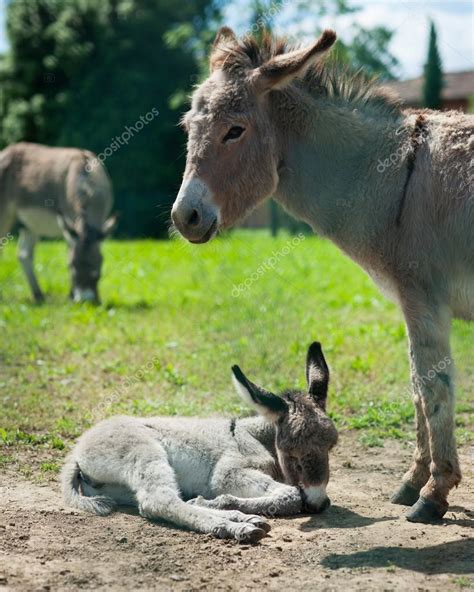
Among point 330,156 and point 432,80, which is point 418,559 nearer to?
point 330,156

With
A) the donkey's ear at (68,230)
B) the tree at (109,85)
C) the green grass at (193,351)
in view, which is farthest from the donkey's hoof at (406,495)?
the tree at (109,85)

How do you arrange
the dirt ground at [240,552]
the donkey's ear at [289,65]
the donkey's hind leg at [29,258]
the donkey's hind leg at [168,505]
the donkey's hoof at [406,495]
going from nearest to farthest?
the dirt ground at [240,552] → the donkey's hind leg at [168,505] → the donkey's ear at [289,65] → the donkey's hoof at [406,495] → the donkey's hind leg at [29,258]

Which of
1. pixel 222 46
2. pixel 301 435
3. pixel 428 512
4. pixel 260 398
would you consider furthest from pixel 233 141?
Result: pixel 428 512

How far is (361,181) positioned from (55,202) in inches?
431

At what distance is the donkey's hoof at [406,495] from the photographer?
17.5 ft

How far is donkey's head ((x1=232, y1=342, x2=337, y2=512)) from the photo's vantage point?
5.03 metres

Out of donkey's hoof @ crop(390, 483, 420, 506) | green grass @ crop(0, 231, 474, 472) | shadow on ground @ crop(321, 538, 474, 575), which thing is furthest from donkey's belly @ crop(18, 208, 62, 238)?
shadow on ground @ crop(321, 538, 474, 575)

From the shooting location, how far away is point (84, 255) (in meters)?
13.8

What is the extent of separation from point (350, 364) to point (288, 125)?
4203 mm

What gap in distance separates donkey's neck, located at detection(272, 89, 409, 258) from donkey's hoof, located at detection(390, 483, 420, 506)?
151 centimetres

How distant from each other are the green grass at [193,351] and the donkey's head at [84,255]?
0.41 meters

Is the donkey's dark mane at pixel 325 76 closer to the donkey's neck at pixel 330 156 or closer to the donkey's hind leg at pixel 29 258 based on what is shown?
the donkey's neck at pixel 330 156

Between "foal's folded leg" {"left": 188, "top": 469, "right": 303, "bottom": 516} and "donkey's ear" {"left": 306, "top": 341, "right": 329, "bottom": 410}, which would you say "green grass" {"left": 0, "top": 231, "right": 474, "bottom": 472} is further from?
"foal's folded leg" {"left": 188, "top": 469, "right": 303, "bottom": 516}

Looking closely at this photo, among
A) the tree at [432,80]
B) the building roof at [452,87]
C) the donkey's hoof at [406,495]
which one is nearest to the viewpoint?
the donkey's hoof at [406,495]
